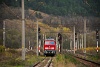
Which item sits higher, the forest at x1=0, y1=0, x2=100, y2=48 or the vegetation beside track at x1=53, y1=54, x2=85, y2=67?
the forest at x1=0, y1=0, x2=100, y2=48

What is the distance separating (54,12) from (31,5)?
16.0 metres

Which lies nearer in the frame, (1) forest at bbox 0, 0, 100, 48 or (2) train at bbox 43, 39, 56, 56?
(2) train at bbox 43, 39, 56, 56

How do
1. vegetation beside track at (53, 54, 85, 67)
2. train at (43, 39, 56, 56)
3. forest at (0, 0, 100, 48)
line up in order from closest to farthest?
vegetation beside track at (53, 54, 85, 67), train at (43, 39, 56, 56), forest at (0, 0, 100, 48)

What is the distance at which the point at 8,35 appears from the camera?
89.5 metres

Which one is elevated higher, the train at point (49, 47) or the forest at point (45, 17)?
the forest at point (45, 17)

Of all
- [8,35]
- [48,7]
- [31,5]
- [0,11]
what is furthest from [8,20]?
[48,7]

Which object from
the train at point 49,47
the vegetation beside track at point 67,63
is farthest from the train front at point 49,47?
the vegetation beside track at point 67,63

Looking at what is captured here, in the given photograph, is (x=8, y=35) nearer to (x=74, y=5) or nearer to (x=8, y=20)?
(x=8, y=20)

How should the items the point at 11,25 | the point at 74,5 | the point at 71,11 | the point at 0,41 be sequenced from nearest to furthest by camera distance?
the point at 0,41
the point at 11,25
the point at 71,11
the point at 74,5

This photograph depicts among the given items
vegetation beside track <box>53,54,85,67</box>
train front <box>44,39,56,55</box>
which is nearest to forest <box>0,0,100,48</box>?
vegetation beside track <box>53,54,85,67</box>

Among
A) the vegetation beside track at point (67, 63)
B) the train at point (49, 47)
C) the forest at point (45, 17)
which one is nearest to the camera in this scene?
the vegetation beside track at point (67, 63)

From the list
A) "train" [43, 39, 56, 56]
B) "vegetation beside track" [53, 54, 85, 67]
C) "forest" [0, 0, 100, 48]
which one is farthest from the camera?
"forest" [0, 0, 100, 48]

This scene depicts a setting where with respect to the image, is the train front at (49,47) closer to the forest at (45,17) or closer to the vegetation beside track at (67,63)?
the forest at (45,17)

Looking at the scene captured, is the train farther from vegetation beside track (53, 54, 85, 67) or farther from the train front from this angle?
vegetation beside track (53, 54, 85, 67)
